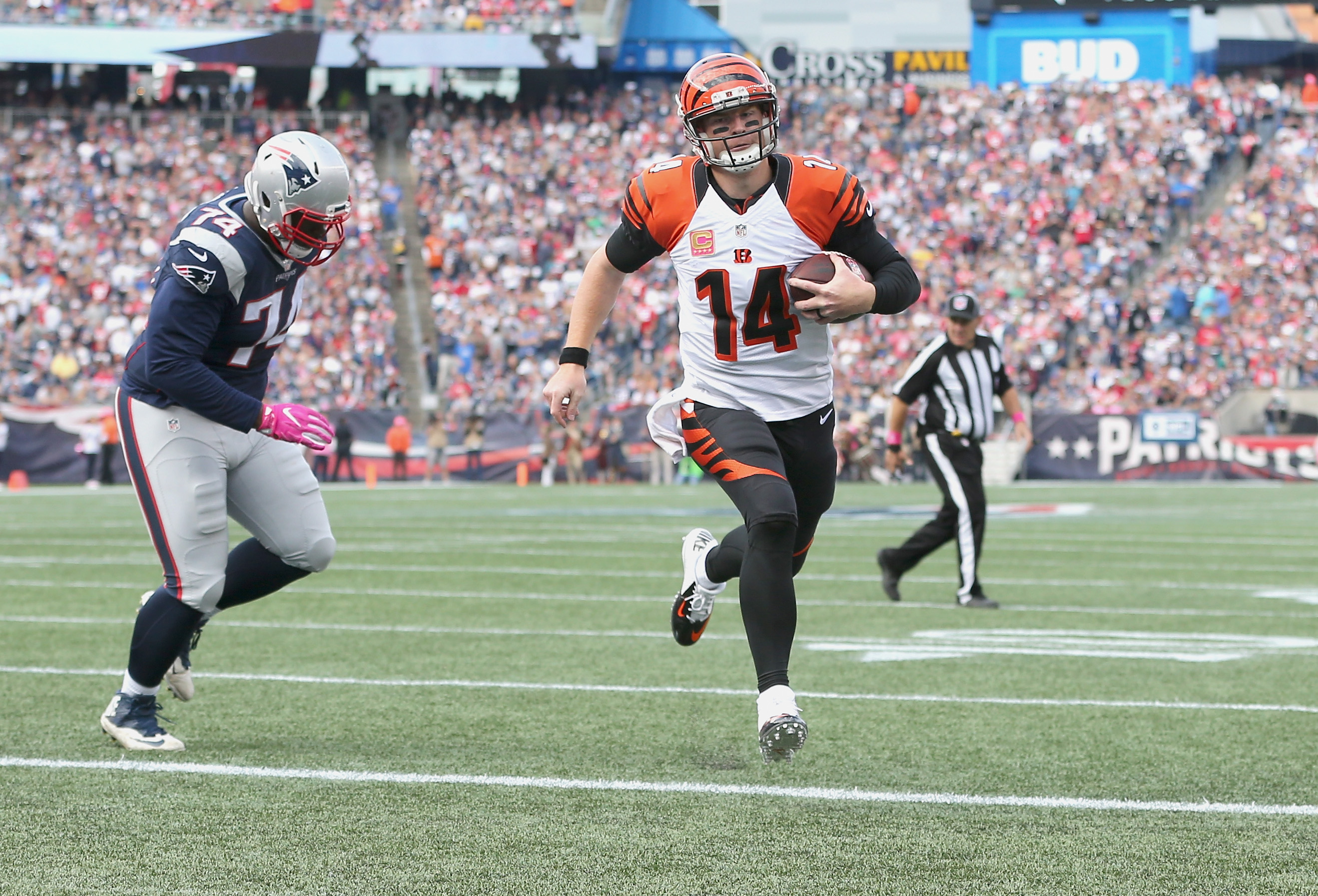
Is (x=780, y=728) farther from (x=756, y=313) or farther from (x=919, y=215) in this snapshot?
(x=919, y=215)

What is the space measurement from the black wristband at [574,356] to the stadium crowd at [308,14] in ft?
101

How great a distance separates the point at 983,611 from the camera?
8.55 m

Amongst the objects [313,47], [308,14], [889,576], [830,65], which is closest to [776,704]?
[889,576]

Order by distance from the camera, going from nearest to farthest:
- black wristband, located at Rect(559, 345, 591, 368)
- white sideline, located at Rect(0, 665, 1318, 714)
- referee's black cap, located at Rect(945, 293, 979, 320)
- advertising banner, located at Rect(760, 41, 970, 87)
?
black wristband, located at Rect(559, 345, 591, 368) < white sideline, located at Rect(0, 665, 1318, 714) < referee's black cap, located at Rect(945, 293, 979, 320) < advertising banner, located at Rect(760, 41, 970, 87)

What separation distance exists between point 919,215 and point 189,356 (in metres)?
26.5

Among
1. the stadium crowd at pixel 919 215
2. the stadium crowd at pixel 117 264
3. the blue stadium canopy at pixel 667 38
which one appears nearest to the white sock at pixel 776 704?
the stadium crowd at pixel 919 215

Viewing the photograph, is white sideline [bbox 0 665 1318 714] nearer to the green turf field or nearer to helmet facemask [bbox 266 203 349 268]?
the green turf field

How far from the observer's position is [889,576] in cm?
909

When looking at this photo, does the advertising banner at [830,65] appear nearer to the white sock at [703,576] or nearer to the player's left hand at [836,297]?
the white sock at [703,576]

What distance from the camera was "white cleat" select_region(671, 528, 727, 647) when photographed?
5.14 meters

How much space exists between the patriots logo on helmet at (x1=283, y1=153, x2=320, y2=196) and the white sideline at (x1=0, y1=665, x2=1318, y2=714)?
6.92ft

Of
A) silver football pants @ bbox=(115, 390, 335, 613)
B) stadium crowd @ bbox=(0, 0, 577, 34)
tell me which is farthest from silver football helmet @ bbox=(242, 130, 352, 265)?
stadium crowd @ bbox=(0, 0, 577, 34)

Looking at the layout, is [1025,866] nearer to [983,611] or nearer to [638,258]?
[638,258]

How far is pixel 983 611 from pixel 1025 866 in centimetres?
535
